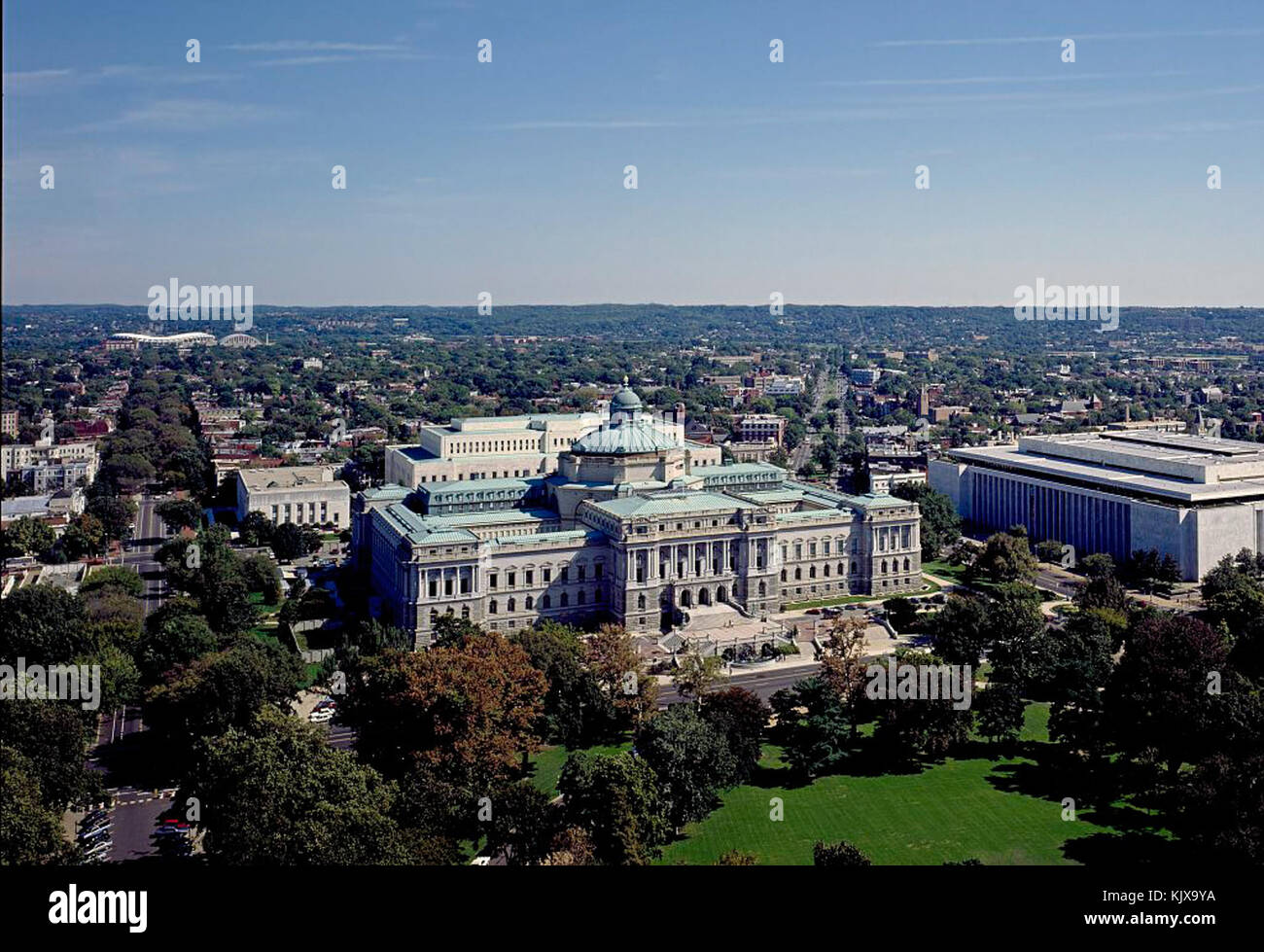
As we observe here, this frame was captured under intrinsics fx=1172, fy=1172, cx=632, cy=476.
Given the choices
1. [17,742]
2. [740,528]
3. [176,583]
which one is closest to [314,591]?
[176,583]

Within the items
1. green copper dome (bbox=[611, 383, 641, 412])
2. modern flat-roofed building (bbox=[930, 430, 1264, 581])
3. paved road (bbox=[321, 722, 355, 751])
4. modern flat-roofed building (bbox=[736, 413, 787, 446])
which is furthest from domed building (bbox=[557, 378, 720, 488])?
modern flat-roofed building (bbox=[736, 413, 787, 446])

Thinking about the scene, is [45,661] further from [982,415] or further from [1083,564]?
[982,415]

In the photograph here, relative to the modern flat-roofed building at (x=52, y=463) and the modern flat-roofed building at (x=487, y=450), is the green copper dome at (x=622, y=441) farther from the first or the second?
the modern flat-roofed building at (x=52, y=463)

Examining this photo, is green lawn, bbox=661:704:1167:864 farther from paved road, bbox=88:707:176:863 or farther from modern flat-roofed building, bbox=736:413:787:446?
modern flat-roofed building, bbox=736:413:787:446

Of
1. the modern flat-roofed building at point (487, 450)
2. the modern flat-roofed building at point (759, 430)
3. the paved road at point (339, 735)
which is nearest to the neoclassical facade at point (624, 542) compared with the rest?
the paved road at point (339, 735)
